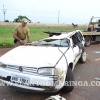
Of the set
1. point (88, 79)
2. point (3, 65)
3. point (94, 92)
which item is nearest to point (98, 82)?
point (88, 79)

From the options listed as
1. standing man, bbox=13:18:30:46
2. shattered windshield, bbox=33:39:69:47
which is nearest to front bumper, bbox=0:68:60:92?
shattered windshield, bbox=33:39:69:47

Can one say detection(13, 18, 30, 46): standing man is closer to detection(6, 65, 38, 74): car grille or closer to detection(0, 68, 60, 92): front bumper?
detection(6, 65, 38, 74): car grille

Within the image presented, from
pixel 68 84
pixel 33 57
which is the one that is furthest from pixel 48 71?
pixel 68 84

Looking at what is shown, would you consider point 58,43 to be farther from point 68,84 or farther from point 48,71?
point 48,71

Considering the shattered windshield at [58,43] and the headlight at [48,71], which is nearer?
the headlight at [48,71]

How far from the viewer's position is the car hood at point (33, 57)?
15.2ft

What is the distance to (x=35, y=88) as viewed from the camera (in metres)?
4.44

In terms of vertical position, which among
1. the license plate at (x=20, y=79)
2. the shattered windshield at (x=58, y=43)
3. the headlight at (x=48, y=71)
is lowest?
the license plate at (x=20, y=79)

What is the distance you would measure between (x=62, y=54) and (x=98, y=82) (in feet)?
5.05

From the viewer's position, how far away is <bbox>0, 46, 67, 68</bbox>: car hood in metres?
4.63

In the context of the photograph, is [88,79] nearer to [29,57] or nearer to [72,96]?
[72,96]

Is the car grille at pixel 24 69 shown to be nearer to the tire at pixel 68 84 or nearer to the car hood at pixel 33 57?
the car hood at pixel 33 57

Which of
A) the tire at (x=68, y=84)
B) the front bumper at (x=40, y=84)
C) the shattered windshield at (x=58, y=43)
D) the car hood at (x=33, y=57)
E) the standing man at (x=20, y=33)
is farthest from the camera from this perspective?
the standing man at (x=20, y=33)

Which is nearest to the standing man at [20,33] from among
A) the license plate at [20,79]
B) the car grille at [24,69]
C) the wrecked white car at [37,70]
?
the wrecked white car at [37,70]
